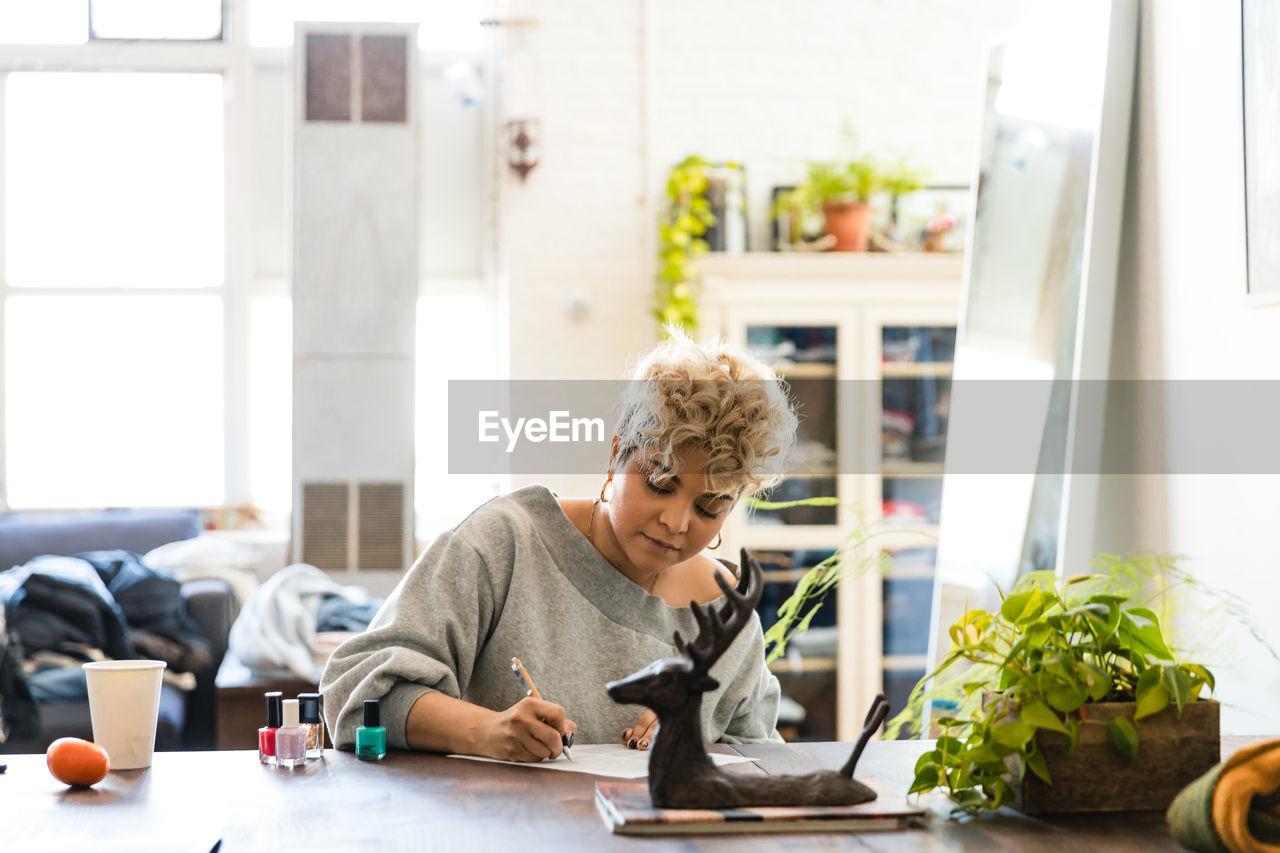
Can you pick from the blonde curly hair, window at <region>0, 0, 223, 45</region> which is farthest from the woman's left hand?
window at <region>0, 0, 223, 45</region>

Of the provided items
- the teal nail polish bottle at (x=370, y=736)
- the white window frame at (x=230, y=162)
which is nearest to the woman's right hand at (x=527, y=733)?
the teal nail polish bottle at (x=370, y=736)

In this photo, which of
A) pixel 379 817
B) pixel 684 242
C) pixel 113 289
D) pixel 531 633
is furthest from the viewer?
pixel 113 289

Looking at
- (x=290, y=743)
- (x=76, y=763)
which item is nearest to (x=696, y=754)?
(x=290, y=743)

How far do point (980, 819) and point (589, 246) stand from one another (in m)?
3.71

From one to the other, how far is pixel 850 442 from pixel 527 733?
10.6 ft

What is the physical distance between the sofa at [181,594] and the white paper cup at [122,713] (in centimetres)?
219

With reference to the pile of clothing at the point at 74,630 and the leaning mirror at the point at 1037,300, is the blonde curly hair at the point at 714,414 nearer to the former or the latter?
the leaning mirror at the point at 1037,300

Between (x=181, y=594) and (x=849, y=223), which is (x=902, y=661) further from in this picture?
(x=181, y=594)

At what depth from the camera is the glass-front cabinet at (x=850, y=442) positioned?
14.7ft

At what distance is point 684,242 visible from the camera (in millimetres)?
4473

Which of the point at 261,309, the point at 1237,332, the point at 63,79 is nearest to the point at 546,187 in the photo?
the point at 261,309

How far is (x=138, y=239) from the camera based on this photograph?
522 cm

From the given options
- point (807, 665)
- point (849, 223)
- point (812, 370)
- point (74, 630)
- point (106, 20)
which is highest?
point (106, 20)

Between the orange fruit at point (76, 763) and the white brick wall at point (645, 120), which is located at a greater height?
the white brick wall at point (645, 120)
